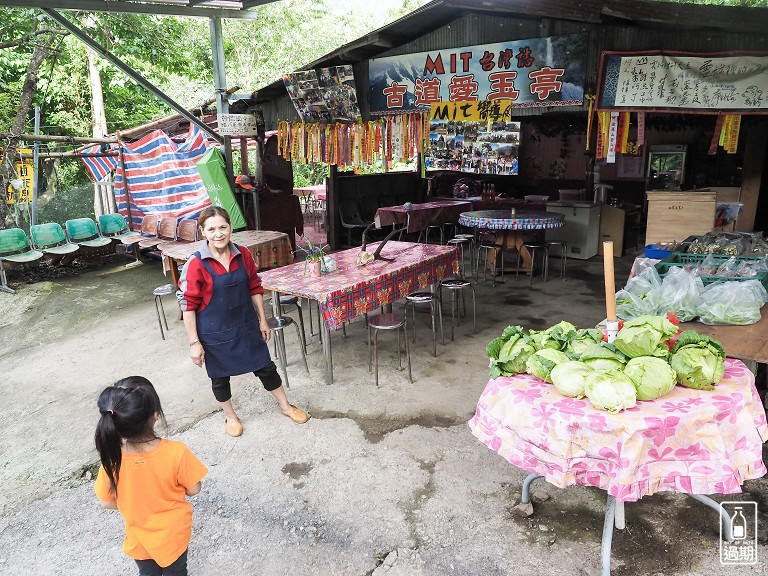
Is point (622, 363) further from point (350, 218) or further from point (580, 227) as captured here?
point (350, 218)

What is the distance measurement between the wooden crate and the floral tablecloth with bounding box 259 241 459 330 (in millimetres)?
2376

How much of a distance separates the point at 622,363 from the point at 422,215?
9.01m

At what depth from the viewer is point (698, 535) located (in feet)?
10.1

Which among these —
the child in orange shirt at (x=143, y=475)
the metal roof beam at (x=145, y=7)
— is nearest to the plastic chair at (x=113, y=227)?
the metal roof beam at (x=145, y=7)

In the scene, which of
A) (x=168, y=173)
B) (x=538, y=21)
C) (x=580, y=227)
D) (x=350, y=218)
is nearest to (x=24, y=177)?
(x=168, y=173)

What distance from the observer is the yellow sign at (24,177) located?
379 inches

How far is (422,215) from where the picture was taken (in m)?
11.3

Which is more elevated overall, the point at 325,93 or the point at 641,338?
the point at 325,93

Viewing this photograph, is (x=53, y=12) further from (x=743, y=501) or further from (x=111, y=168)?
(x=743, y=501)

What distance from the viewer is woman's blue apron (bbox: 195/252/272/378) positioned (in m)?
3.94

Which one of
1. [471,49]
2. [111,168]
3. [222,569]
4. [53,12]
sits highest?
[53,12]

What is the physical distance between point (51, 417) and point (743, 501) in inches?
218

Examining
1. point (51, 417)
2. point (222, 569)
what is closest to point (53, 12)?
point (51, 417)

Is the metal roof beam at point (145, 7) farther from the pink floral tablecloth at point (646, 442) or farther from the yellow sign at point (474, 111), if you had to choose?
the pink floral tablecloth at point (646, 442)
